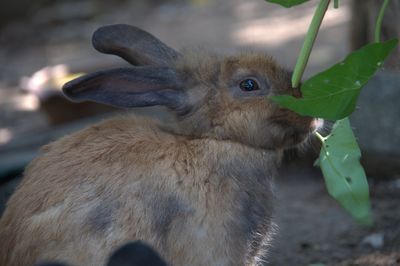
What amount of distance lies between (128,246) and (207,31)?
8.56 metres

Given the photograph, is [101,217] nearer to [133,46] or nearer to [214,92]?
[214,92]

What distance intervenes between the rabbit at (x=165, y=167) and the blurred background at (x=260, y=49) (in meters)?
0.64

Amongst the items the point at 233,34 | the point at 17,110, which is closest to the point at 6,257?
the point at 17,110

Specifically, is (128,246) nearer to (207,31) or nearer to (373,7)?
(373,7)

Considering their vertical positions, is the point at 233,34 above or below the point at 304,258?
below

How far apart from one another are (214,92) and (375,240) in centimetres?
161

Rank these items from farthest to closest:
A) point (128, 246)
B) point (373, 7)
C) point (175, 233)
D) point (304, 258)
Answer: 1. point (373, 7)
2. point (304, 258)
3. point (175, 233)
4. point (128, 246)

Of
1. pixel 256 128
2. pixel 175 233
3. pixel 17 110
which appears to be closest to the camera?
pixel 175 233

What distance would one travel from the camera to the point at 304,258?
545 cm

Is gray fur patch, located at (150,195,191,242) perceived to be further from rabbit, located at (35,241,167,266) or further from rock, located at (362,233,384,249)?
rock, located at (362,233,384,249)

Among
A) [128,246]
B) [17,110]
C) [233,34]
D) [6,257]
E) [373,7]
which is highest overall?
[128,246]

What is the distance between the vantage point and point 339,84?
375 cm

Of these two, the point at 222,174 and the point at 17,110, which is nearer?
the point at 222,174

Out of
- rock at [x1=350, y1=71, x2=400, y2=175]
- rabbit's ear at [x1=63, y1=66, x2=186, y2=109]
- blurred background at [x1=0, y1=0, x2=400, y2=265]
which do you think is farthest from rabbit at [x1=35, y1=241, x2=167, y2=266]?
rock at [x1=350, y1=71, x2=400, y2=175]
